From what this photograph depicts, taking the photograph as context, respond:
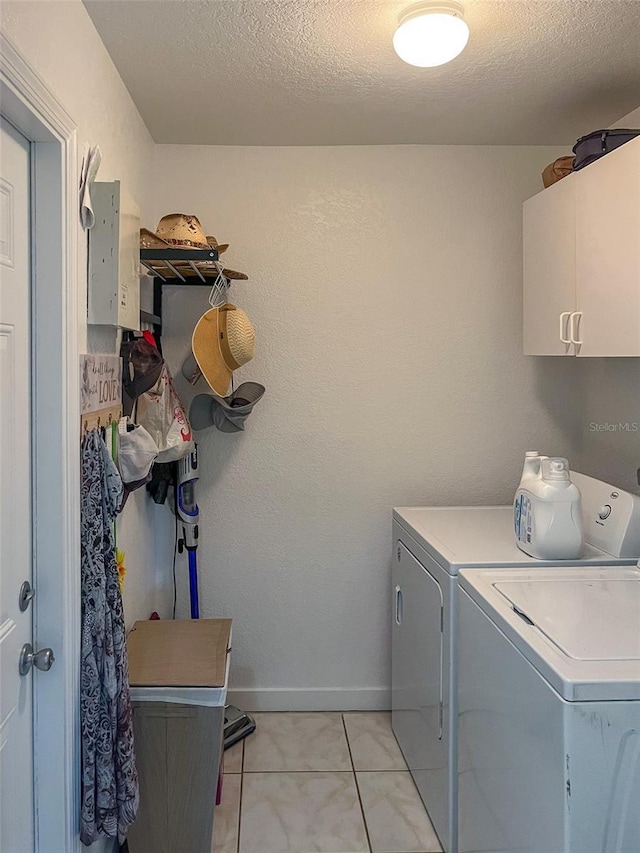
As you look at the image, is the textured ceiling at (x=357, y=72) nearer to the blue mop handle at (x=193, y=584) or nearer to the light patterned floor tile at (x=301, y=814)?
the blue mop handle at (x=193, y=584)

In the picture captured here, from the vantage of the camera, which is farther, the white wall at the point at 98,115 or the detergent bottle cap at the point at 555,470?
the detergent bottle cap at the point at 555,470

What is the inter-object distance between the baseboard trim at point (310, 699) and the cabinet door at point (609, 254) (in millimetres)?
1708

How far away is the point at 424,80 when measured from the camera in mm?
2295

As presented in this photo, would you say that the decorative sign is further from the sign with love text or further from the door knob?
the door knob

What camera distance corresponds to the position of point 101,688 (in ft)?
5.90

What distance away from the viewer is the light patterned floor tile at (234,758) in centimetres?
261

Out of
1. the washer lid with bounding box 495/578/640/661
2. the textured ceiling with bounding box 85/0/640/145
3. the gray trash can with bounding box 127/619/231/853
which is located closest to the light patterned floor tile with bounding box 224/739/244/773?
the gray trash can with bounding box 127/619/231/853

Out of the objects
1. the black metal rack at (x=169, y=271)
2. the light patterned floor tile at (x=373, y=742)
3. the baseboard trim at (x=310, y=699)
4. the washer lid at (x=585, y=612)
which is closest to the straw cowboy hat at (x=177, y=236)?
the black metal rack at (x=169, y=271)

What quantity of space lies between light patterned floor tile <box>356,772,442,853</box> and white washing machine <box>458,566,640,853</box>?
0.78ft

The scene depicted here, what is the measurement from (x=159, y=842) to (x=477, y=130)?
2.65 m

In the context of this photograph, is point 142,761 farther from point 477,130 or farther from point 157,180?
point 477,130

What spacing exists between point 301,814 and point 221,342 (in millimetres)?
1636

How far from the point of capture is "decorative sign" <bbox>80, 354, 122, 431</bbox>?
6.00 ft

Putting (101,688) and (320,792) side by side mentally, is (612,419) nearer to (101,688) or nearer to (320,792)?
(320,792)
